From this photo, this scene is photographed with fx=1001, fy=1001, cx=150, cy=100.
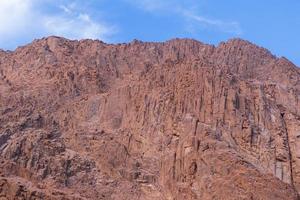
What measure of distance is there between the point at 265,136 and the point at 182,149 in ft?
28.9

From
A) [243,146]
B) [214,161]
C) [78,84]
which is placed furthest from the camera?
[78,84]

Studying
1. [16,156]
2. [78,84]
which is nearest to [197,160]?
[16,156]

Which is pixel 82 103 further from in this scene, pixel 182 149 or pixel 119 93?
pixel 182 149

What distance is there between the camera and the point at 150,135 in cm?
9069

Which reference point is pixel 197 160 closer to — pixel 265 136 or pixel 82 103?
pixel 265 136

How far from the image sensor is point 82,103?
329ft

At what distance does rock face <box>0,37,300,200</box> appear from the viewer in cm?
8150

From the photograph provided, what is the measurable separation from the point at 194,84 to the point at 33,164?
61.4 ft

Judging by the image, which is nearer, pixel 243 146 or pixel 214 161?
pixel 214 161

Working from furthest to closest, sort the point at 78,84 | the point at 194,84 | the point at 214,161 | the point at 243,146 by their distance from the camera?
the point at 78,84, the point at 194,84, the point at 243,146, the point at 214,161

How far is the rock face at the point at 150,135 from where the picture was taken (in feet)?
267

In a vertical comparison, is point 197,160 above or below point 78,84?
below

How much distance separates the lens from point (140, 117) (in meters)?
93.7

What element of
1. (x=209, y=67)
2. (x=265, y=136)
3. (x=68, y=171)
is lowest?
(x=68, y=171)
